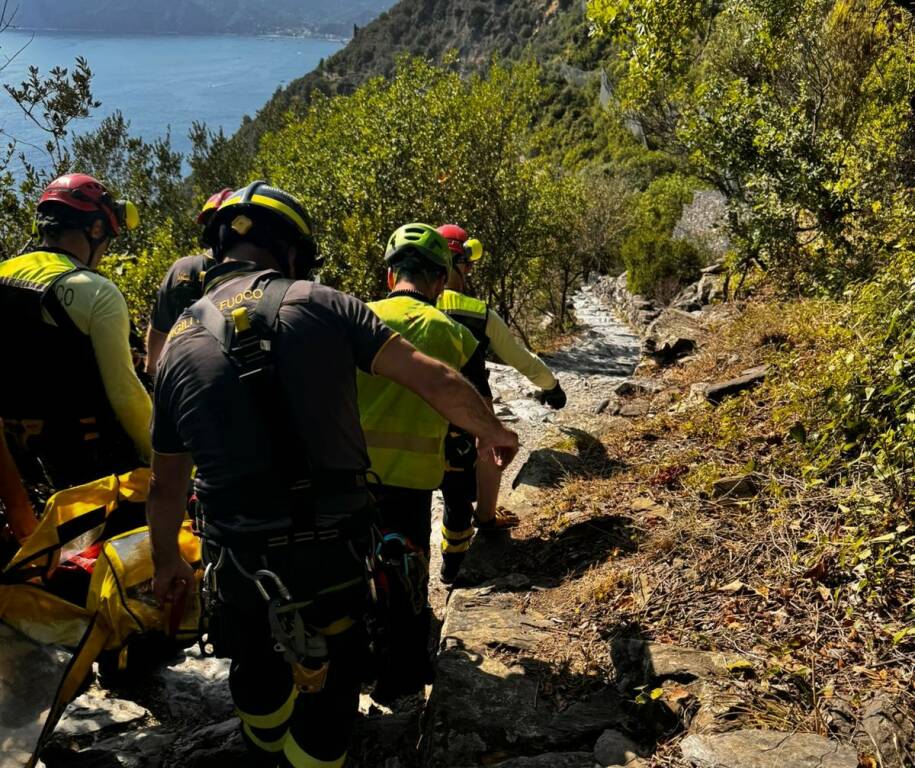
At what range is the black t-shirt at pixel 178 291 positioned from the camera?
4.54m

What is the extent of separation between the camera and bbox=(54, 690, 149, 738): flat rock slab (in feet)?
10.8

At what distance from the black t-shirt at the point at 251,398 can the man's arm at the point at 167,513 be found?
0.19 meters

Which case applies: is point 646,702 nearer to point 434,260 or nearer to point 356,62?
point 434,260

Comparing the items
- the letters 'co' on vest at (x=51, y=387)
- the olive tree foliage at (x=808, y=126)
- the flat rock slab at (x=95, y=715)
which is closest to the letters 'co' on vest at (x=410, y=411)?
the letters 'co' on vest at (x=51, y=387)

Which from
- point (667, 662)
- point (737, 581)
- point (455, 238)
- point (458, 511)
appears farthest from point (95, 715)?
point (455, 238)

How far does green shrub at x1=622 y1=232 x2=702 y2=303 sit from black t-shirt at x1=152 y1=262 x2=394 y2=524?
957 inches

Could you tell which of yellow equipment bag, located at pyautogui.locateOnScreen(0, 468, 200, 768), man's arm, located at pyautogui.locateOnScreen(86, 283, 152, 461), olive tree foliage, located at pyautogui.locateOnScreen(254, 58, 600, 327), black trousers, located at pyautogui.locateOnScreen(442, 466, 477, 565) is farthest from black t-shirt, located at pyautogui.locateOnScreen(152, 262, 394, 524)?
olive tree foliage, located at pyautogui.locateOnScreen(254, 58, 600, 327)

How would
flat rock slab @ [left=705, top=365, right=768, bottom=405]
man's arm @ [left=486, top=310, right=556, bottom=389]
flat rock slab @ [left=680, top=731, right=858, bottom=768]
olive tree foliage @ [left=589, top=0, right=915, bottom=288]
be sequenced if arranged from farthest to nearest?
olive tree foliage @ [left=589, top=0, right=915, bottom=288]
flat rock slab @ [left=705, top=365, right=768, bottom=405]
man's arm @ [left=486, top=310, right=556, bottom=389]
flat rock slab @ [left=680, top=731, right=858, bottom=768]

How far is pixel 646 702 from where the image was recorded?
9.33 ft

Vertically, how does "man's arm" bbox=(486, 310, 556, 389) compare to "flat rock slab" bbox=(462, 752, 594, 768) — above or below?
above

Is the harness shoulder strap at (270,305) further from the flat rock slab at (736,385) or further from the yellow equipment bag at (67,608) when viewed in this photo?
the flat rock slab at (736,385)

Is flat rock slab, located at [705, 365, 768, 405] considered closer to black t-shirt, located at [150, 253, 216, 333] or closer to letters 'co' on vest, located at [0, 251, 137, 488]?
black t-shirt, located at [150, 253, 216, 333]

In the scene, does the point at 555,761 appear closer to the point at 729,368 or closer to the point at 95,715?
the point at 95,715

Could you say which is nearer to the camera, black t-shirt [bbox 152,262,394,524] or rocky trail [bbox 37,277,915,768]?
black t-shirt [bbox 152,262,394,524]
